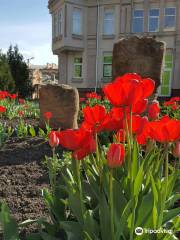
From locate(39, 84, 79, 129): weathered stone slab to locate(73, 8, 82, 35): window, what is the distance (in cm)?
1640

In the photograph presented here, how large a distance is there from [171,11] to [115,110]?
21.3m

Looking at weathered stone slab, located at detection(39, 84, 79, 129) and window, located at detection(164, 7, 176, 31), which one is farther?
window, located at detection(164, 7, 176, 31)

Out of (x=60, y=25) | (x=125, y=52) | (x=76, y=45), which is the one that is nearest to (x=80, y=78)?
(x=76, y=45)

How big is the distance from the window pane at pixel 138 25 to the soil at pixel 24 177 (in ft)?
58.3

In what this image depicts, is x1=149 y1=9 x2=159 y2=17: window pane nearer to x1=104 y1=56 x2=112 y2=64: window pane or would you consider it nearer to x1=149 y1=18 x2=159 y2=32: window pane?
x1=149 y1=18 x2=159 y2=32: window pane

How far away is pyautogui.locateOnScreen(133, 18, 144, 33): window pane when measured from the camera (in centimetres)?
2155

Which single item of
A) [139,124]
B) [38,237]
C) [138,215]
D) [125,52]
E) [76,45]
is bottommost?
[38,237]

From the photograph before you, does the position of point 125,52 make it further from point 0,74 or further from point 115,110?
point 0,74

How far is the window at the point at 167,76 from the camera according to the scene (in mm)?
20797

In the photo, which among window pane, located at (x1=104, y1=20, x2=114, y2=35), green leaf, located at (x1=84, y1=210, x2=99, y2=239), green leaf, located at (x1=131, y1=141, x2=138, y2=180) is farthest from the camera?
window pane, located at (x1=104, y1=20, x2=114, y2=35)

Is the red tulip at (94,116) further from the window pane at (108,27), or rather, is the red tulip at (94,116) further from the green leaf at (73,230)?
the window pane at (108,27)

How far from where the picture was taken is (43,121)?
6531 mm

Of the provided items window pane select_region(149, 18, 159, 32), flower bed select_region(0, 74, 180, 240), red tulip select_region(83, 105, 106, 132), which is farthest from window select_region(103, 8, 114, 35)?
red tulip select_region(83, 105, 106, 132)

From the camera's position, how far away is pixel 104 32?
22094 mm
